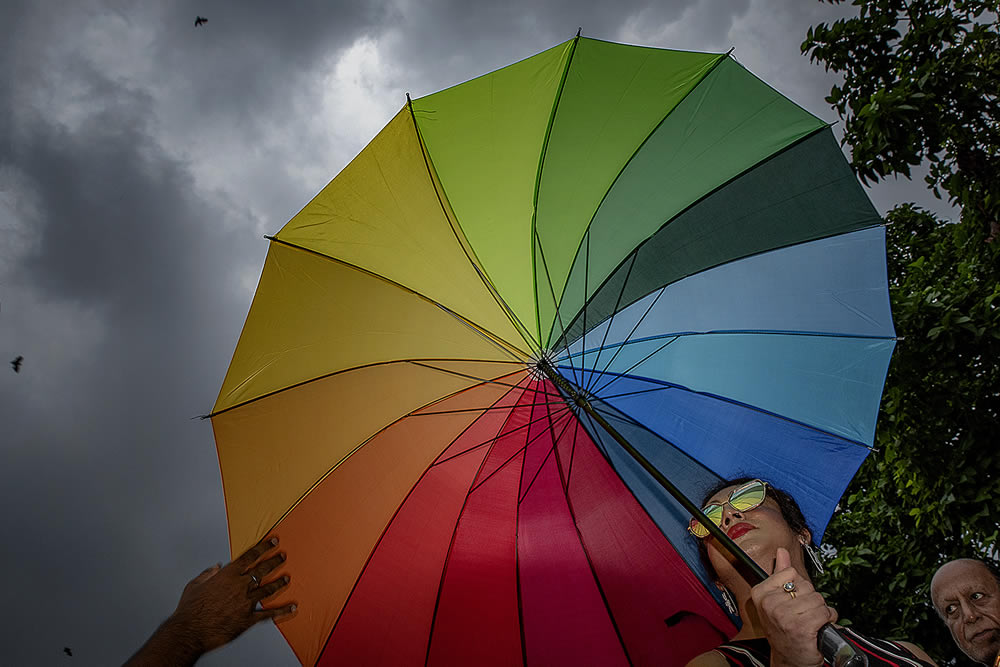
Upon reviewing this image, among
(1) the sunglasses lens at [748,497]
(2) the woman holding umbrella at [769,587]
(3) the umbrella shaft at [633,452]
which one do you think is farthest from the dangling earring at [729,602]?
(1) the sunglasses lens at [748,497]

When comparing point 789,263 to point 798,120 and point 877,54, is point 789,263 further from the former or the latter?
point 877,54

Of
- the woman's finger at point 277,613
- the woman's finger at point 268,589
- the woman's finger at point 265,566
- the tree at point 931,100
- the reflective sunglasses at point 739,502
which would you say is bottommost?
the reflective sunglasses at point 739,502

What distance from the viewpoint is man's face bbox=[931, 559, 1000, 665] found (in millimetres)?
3166

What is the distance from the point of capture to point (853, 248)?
121 inches

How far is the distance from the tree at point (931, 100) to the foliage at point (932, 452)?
46cm

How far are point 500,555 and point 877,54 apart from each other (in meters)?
6.01

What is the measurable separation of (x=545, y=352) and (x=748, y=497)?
1.05 m

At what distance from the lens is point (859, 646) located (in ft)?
7.06

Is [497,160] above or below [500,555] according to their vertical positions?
above

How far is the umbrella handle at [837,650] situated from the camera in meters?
1.68

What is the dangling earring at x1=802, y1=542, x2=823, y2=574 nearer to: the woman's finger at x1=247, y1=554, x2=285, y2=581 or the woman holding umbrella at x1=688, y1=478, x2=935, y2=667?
the woman holding umbrella at x1=688, y1=478, x2=935, y2=667

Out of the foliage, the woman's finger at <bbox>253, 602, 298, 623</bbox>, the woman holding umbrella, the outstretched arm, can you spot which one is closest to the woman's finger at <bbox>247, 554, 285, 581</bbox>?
the outstretched arm

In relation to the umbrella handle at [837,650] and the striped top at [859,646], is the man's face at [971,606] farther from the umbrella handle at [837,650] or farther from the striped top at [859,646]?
the umbrella handle at [837,650]

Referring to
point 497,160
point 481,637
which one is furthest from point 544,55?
point 481,637
